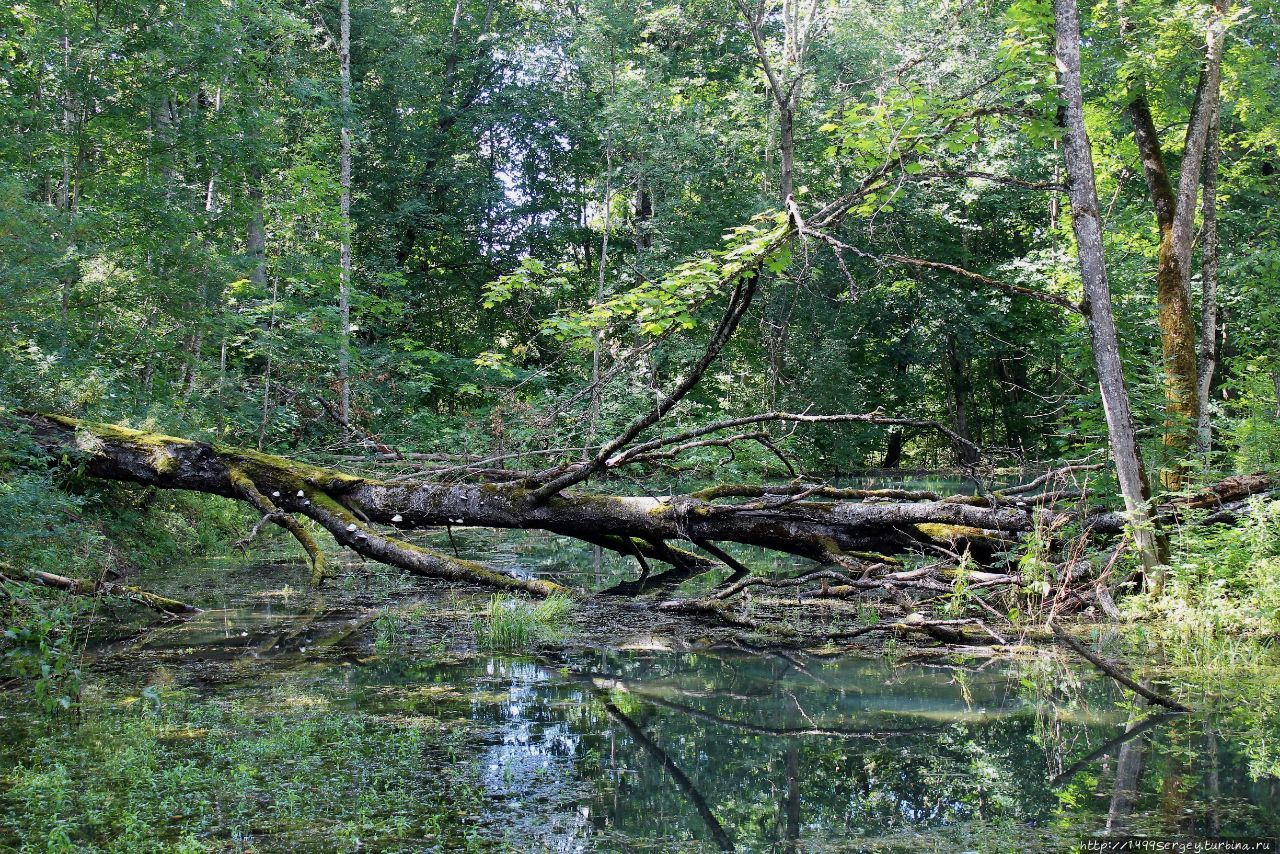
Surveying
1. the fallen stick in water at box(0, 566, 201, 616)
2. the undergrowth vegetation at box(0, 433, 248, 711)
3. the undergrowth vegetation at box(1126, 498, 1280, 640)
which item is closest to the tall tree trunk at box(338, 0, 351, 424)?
→ the undergrowth vegetation at box(0, 433, 248, 711)

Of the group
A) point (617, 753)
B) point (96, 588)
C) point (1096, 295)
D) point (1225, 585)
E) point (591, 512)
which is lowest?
point (617, 753)

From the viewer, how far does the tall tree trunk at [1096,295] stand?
22.9ft

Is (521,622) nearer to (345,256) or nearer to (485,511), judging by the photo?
(485,511)

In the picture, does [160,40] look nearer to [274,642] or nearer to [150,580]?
[150,580]

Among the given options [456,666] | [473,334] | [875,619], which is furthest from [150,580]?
[473,334]

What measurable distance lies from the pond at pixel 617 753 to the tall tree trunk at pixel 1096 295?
5.33 feet

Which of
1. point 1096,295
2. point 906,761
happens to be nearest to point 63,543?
point 906,761

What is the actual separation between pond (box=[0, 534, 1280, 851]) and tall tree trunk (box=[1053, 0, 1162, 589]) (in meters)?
1.62

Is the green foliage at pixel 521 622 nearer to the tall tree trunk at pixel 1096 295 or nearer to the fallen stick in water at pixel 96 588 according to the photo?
the fallen stick in water at pixel 96 588

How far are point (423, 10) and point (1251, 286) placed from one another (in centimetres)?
2207

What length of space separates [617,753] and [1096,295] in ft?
16.9

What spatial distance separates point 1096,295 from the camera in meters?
7.06

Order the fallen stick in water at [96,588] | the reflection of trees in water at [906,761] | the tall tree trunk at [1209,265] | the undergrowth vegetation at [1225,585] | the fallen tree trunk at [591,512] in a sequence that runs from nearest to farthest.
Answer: the reflection of trees in water at [906,761] → the undergrowth vegetation at [1225,585] → the fallen stick in water at [96,588] → the fallen tree trunk at [591,512] → the tall tree trunk at [1209,265]

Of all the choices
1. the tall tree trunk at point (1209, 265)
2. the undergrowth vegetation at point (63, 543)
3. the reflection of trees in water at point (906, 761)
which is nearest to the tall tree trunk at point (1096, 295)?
the reflection of trees in water at point (906, 761)
